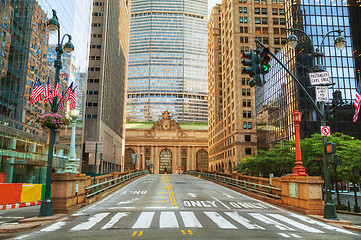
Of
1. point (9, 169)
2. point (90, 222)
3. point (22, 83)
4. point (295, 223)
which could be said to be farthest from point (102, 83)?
point (295, 223)

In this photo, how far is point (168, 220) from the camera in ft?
45.1

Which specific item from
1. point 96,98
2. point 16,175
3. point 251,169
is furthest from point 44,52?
point 251,169

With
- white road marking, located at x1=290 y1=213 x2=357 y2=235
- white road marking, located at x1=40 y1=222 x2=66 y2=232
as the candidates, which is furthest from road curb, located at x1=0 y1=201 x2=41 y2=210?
white road marking, located at x1=290 y1=213 x2=357 y2=235

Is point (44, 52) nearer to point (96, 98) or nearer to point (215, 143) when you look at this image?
point (96, 98)

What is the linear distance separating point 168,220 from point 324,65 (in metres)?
57.7

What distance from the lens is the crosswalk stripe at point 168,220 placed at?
41.2 feet

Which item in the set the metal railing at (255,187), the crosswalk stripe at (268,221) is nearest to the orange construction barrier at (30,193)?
the crosswalk stripe at (268,221)

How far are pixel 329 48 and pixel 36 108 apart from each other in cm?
5572

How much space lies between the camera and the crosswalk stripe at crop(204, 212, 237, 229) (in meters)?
12.5

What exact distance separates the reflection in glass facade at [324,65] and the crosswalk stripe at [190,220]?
46.7m

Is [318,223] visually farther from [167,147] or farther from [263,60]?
[167,147]

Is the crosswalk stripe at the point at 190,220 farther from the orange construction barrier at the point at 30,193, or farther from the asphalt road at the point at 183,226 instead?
the orange construction barrier at the point at 30,193

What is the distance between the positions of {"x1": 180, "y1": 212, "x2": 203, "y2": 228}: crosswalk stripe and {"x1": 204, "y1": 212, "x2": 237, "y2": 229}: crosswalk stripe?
0.83 meters

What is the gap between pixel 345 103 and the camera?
5919 centimetres
